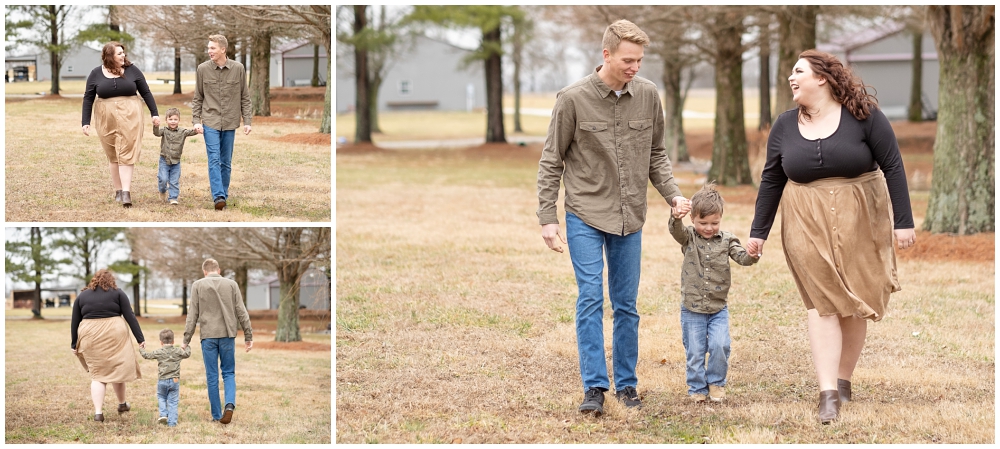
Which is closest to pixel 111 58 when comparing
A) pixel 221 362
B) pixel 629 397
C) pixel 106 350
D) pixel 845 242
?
pixel 106 350

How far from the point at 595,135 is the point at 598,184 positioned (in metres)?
0.26

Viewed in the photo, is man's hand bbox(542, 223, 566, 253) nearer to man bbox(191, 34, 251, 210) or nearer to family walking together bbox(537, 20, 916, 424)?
family walking together bbox(537, 20, 916, 424)

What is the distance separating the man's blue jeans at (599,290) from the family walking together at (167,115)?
2271 millimetres

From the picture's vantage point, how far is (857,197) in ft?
17.1

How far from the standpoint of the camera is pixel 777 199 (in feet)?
18.1

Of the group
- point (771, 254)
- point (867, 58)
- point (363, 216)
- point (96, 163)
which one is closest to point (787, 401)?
point (96, 163)

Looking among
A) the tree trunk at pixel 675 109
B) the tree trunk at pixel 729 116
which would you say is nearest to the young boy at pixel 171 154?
the tree trunk at pixel 729 116

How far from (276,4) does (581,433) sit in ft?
10.3

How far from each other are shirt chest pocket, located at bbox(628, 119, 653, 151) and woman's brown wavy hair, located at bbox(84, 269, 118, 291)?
140 inches

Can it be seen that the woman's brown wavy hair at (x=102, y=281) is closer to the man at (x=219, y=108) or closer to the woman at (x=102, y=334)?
the woman at (x=102, y=334)

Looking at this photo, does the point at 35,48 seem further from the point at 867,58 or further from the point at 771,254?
the point at 867,58

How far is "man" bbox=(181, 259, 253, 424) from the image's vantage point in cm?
681

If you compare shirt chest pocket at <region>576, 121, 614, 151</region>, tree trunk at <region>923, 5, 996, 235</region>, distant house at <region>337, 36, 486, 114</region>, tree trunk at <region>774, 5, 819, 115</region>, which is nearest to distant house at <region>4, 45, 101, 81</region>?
shirt chest pocket at <region>576, 121, 614, 151</region>

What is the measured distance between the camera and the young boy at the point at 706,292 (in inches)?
225
